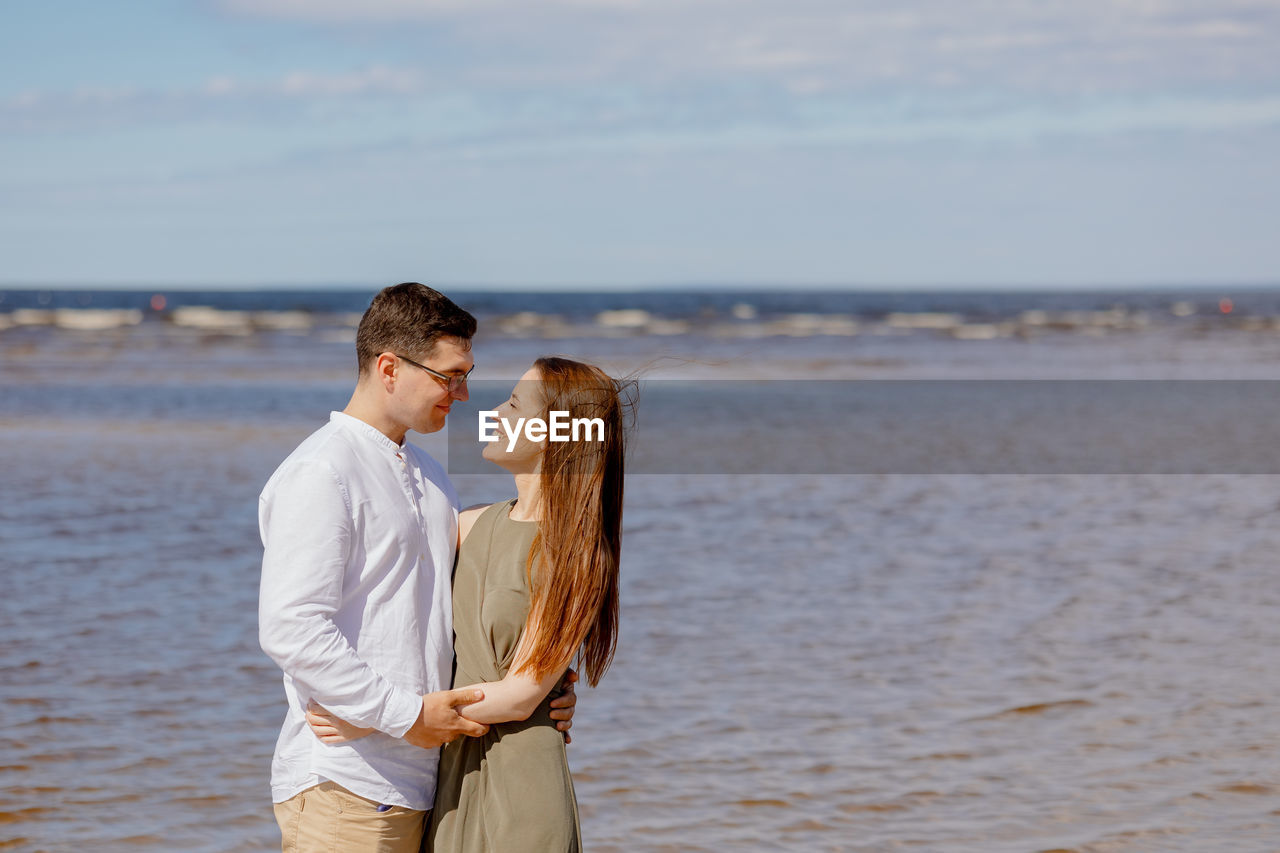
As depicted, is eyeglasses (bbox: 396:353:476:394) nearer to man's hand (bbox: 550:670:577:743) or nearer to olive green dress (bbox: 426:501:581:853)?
olive green dress (bbox: 426:501:581:853)

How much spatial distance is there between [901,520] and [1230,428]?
7.60 metres

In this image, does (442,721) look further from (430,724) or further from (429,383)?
(429,383)

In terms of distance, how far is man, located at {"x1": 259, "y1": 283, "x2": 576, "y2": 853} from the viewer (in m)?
2.63

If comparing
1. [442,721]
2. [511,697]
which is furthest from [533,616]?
[442,721]

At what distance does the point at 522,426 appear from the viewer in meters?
2.89

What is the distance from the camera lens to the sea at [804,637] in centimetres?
496

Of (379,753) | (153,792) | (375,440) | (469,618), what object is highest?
(375,440)

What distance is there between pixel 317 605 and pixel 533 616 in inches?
19.2

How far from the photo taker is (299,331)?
38812mm

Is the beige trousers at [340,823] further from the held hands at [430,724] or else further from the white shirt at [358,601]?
the held hands at [430,724]

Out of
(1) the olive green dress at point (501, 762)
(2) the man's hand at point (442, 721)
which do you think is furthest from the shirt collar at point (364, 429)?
(2) the man's hand at point (442, 721)

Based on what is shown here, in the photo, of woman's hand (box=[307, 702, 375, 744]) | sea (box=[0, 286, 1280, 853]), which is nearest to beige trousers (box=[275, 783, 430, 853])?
woman's hand (box=[307, 702, 375, 744])

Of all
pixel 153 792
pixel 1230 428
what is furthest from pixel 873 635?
pixel 1230 428

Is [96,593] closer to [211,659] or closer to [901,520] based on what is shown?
[211,659]
